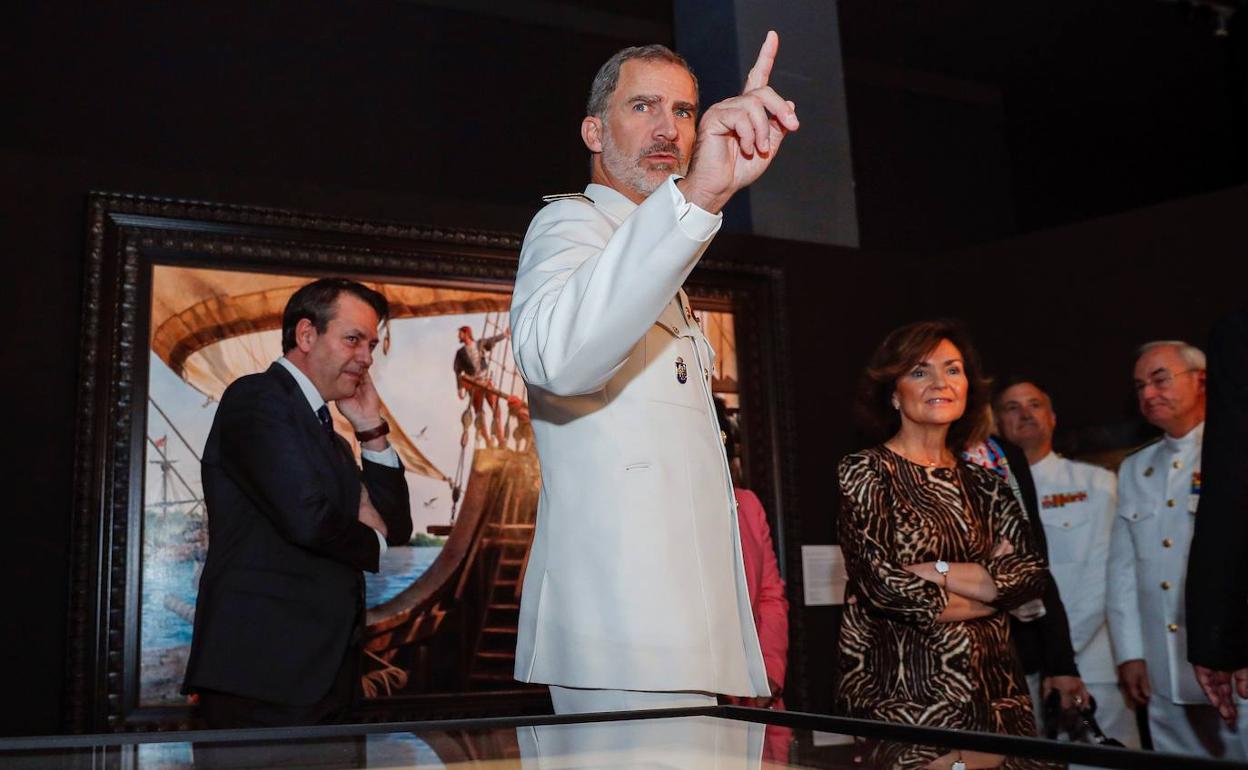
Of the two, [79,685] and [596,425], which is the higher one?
[596,425]

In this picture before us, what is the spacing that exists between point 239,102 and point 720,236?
1.85 metres

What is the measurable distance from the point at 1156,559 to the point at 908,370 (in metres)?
1.66

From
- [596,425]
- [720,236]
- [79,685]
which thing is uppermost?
[720,236]

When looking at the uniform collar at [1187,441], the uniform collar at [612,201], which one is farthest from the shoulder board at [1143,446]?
the uniform collar at [612,201]

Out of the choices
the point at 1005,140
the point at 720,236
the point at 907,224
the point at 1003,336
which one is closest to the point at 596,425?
the point at 720,236

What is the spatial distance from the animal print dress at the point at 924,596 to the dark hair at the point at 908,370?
266mm

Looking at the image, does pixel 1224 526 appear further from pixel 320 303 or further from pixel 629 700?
pixel 320 303

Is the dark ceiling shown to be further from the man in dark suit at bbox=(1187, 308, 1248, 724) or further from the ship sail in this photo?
the man in dark suit at bbox=(1187, 308, 1248, 724)

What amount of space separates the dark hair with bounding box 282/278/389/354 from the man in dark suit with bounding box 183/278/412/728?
0.53 feet

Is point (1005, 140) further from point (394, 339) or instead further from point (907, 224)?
point (394, 339)

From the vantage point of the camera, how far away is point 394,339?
4.03m

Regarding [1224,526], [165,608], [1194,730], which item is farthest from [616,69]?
[1194,730]

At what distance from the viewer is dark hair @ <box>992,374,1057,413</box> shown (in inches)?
209

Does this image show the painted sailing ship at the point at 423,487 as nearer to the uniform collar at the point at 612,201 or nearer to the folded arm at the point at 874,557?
the folded arm at the point at 874,557
